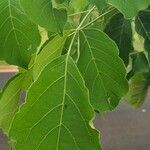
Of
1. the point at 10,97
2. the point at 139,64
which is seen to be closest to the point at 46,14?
the point at 10,97

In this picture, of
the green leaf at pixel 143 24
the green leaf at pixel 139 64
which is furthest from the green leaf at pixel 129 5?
the green leaf at pixel 139 64

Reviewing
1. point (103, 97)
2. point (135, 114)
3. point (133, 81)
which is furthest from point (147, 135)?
point (103, 97)

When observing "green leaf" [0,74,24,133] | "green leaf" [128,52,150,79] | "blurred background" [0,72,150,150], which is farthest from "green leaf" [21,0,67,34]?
"blurred background" [0,72,150,150]

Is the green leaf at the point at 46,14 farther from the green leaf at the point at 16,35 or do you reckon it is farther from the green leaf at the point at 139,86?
A: the green leaf at the point at 139,86

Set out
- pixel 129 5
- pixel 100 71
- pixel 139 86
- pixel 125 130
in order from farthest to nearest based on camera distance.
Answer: pixel 125 130, pixel 139 86, pixel 100 71, pixel 129 5

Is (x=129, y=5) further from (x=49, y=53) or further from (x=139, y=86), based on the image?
(x=139, y=86)

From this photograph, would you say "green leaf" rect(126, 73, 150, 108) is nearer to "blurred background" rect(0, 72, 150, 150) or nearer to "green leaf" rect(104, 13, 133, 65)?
"green leaf" rect(104, 13, 133, 65)
